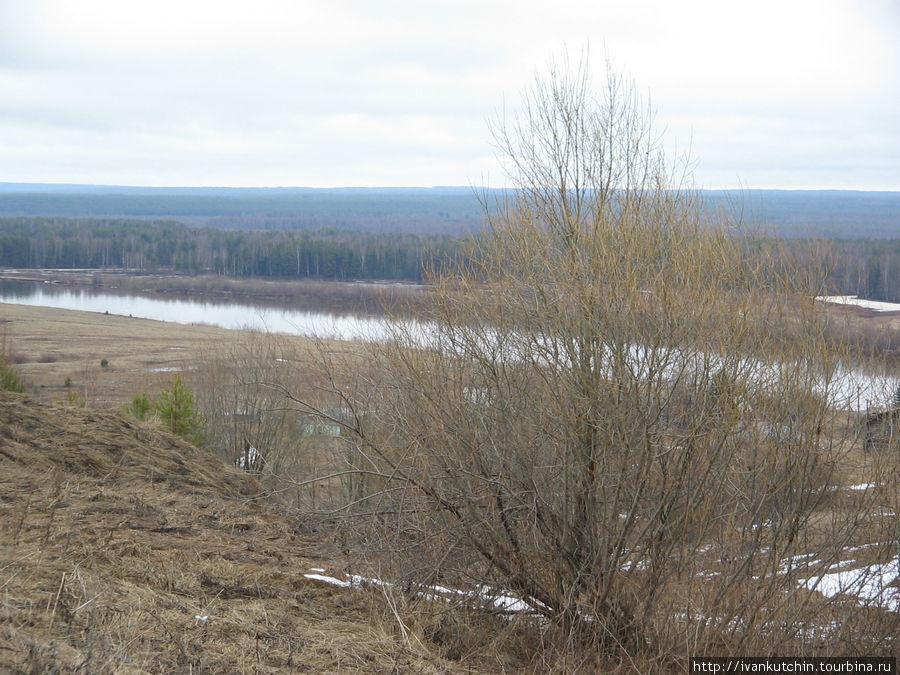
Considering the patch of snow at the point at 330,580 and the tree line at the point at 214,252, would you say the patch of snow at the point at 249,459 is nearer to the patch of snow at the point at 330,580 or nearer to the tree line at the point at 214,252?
the patch of snow at the point at 330,580

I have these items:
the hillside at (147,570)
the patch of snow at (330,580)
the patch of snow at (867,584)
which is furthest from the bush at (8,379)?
the patch of snow at (867,584)

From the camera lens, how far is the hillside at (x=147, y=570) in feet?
14.8

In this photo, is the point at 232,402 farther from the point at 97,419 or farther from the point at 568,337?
the point at 568,337

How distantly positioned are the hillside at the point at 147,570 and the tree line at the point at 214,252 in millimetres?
58142

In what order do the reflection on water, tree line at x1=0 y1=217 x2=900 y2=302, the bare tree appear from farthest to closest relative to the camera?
tree line at x1=0 y1=217 x2=900 y2=302
the reflection on water
the bare tree

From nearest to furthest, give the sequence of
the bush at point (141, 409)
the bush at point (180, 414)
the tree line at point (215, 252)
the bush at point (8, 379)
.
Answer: the bush at point (8, 379), the bush at point (180, 414), the bush at point (141, 409), the tree line at point (215, 252)

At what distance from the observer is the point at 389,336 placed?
9.26 metres

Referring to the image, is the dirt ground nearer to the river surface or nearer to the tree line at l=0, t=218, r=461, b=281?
the river surface

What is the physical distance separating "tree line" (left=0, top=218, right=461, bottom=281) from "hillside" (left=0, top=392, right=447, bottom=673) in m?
58.1

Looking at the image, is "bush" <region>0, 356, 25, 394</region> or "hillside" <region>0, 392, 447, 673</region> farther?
"bush" <region>0, 356, 25, 394</region>

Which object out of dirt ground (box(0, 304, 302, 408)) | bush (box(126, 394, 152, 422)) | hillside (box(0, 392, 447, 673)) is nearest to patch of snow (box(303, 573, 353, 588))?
hillside (box(0, 392, 447, 673))

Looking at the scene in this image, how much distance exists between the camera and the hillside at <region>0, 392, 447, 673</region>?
4496mm

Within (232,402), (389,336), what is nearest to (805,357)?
(389,336)

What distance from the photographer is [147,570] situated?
20.3 feet
